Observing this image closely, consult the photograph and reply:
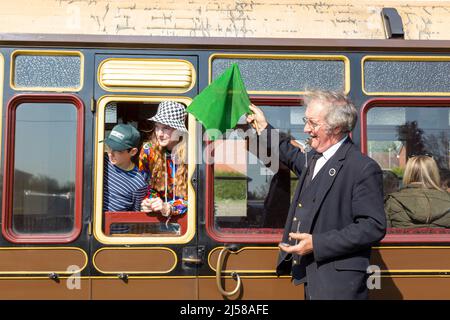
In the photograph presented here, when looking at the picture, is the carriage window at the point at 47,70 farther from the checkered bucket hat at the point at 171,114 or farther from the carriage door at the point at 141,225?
the checkered bucket hat at the point at 171,114

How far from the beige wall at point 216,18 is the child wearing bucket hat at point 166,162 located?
0.60m

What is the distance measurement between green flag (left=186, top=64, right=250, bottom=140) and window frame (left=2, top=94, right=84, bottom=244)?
75cm

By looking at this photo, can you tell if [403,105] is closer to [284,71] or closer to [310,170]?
[284,71]

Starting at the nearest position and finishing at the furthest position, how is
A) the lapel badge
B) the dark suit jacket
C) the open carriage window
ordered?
1. the dark suit jacket
2. the lapel badge
3. the open carriage window

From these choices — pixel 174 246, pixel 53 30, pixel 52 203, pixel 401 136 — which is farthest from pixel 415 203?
pixel 53 30

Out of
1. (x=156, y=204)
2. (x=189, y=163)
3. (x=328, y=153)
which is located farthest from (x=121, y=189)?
(x=328, y=153)

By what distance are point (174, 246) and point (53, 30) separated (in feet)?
5.54

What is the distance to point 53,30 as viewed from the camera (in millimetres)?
3393

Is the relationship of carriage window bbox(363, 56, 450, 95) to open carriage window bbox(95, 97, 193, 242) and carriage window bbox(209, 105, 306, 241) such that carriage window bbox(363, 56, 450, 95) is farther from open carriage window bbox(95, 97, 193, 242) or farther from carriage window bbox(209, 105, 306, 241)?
open carriage window bbox(95, 97, 193, 242)

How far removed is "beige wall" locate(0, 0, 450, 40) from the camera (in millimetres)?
3406

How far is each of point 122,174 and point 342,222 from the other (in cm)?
153

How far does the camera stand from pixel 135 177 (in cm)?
338

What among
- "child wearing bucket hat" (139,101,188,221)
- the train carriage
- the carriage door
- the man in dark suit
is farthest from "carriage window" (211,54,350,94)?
the man in dark suit

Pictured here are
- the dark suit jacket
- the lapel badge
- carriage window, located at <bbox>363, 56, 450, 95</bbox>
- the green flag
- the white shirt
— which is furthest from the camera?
carriage window, located at <bbox>363, 56, 450, 95</bbox>
